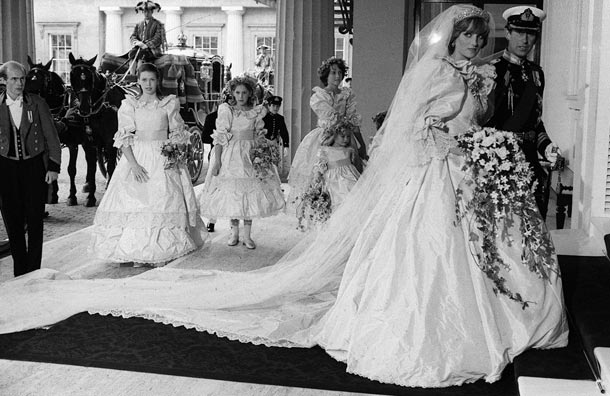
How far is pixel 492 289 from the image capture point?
4.55 m

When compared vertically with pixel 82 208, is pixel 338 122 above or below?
above

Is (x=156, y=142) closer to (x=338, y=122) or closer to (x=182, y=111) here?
(x=338, y=122)

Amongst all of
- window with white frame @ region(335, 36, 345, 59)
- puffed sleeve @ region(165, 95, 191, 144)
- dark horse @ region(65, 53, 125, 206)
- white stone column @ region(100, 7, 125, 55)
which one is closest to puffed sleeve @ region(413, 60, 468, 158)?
puffed sleeve @ region(165, 95, 191, 144)

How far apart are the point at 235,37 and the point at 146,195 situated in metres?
25.5

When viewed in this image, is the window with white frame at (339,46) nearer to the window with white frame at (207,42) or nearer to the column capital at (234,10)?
the column capital at (234,10)

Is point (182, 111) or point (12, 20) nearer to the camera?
point (12, 20)

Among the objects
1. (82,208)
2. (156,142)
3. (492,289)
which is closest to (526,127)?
(492,289)

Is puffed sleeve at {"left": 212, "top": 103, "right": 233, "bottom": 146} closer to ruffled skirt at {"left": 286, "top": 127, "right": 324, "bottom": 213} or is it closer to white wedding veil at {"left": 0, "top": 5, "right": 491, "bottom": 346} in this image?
ruffled skirt at {"left": 286, "top": 127, "right": 324, "bottom": 213}

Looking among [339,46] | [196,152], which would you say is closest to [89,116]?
[196,152]

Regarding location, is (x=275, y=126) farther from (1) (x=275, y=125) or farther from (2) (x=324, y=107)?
(2) (x=324, y=107)

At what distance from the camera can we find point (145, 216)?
24.9 ft

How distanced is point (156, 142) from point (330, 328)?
3433 mm

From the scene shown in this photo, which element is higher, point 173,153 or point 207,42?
point 207,42

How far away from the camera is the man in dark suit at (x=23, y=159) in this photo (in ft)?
21.5
